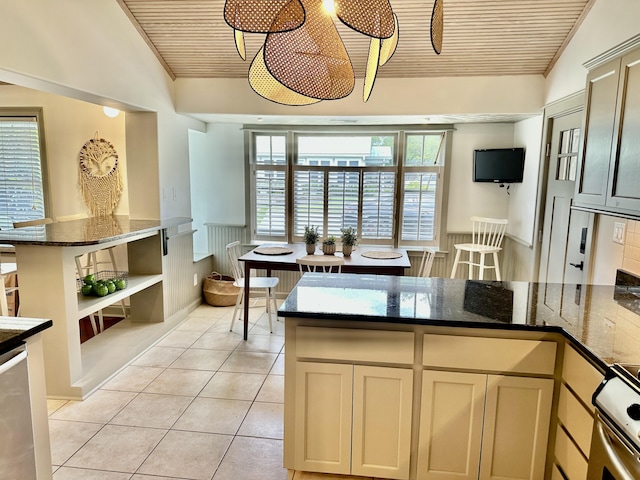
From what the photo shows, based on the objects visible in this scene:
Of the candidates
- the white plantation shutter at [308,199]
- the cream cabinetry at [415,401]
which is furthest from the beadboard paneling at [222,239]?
the cream cabinetry at [415,401]

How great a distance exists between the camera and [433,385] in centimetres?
190

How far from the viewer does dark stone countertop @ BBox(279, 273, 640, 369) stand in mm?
1679

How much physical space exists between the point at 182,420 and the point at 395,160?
3634mm

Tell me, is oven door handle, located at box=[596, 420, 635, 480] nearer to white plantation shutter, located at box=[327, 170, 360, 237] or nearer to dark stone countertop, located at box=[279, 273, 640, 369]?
dark stone countertop, located at box=[279, 273, 640, 369]

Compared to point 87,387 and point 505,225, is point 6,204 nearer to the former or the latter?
point 87,387

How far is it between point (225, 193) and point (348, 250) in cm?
200

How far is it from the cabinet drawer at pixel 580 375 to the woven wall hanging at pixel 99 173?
163 inches

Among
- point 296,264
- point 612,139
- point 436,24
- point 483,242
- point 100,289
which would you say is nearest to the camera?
point 436,24

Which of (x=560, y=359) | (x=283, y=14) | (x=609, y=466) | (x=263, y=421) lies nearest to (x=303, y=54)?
(x=283, y=14)

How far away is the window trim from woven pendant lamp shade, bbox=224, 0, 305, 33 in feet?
11.6

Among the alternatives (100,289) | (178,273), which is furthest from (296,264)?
(100,289)

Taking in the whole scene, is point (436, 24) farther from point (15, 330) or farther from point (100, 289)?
point (100, 289)

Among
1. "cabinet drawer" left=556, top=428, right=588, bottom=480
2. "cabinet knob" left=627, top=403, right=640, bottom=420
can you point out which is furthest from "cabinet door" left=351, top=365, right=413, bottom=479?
"cabinet knob" left=627, top=403, right=640, bottom=420

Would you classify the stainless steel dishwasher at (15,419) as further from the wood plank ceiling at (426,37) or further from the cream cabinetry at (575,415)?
the wood plank ceiling at (426,37)
